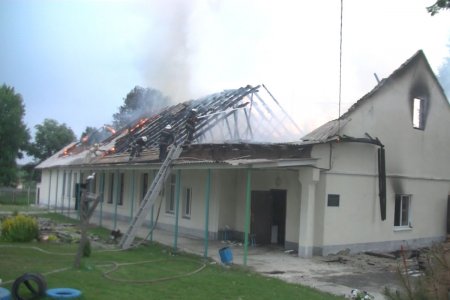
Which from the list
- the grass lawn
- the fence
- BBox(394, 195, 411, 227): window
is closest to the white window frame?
BBox(394, 195, 411, 227): window

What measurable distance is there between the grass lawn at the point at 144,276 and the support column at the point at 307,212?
2.91 metres

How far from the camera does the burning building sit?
14531 millimetres

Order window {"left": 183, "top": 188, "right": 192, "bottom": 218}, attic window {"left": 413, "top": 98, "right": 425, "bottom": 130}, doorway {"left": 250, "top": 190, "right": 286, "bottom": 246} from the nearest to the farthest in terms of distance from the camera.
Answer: doorway {"left": 250, "top": 190, "right": 286, "bottom": 246} → attic window {"left": 413, "top": 98, "right": 425, "bottom": 130} → window {"left": 183, "top": 188, "right": 192, "bottom": 218}

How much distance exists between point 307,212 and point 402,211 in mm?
5128

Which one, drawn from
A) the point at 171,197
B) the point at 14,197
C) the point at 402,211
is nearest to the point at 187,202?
the point at 171,197

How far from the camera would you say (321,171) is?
14508 millimetres

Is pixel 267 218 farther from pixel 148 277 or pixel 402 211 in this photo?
pixel 148 277

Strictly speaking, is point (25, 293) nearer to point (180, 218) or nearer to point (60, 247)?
point (60, 247)

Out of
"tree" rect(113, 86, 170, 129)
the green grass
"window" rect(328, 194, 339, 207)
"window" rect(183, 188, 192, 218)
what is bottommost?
the green grass

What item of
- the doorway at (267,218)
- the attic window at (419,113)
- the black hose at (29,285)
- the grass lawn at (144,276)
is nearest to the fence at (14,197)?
the doorway at (267,218)

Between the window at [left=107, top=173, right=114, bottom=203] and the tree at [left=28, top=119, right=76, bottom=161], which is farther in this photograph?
the tree at [left=28, top=119, right=76, bottom=161]

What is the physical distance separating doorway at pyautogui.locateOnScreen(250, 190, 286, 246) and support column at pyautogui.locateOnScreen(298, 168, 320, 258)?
2511mm

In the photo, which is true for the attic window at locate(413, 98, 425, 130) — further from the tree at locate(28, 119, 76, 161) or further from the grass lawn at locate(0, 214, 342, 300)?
the tree at locate(28, 119, 76, 161)

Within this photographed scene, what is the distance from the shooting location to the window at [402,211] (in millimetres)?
17219
